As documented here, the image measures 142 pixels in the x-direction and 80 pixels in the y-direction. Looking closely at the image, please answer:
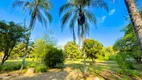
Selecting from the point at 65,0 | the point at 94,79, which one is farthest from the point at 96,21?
the point at 94,79

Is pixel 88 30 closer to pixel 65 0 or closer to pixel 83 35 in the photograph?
pixel 83 35

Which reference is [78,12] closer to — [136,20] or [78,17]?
[78,17]

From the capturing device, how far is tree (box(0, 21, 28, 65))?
15.8m

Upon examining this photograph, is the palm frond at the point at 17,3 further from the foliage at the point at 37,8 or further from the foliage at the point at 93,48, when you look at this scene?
the foliage at the point at 93,48

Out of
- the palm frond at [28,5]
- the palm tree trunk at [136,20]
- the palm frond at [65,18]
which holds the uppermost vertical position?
the palm frond at [28,5]

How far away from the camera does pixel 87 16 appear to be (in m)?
12.3

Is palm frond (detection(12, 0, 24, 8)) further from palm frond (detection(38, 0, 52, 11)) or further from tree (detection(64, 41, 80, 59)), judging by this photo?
tree (detection(64, 41, 80, 59))

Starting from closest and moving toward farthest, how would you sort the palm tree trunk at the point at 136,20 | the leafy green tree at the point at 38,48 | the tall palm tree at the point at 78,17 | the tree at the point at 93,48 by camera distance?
the palm tree trunk at the point at 136,20 → the tall palm tree at the point at 78,17 → the leafy green tree at the point at 38,48 → the tree at the point at 93,48

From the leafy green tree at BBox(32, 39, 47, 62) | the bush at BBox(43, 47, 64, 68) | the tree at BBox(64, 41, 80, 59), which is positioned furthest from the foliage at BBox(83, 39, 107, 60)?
the tree at BBox(64, 41, 80, 59)

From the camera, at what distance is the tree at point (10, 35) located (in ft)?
51.8

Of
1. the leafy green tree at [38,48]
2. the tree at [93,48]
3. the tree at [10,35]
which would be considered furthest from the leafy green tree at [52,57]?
Answer: the tree at [93,48]

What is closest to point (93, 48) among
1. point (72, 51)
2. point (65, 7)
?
point (65, 7)

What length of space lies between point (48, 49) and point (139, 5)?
594 inches

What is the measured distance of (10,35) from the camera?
1636cm
